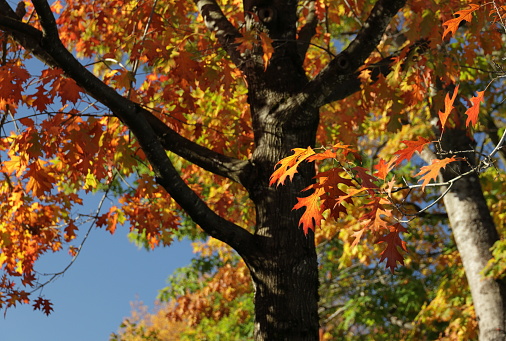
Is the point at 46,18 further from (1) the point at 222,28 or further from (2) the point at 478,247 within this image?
(2) the point at 478,247

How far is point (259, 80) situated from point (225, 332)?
37.5 ft

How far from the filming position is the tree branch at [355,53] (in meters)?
4.67

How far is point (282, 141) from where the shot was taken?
4914mm

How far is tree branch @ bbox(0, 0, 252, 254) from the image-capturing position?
13.4 ft

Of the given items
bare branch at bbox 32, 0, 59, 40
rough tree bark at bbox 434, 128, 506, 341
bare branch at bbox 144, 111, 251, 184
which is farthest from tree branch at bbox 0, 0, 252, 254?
rough tree bark at bbox 434, 128, 506, 341

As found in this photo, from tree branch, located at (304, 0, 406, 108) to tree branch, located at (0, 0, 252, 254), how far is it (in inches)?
52.4

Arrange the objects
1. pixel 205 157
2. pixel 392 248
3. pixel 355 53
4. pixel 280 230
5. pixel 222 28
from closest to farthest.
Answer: pixel 392 248
pixel 280 230
pixel 355 53
pixel 205 157
pixel 222 28

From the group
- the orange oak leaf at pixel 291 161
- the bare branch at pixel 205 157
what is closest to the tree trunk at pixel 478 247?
the bare branch at pixel 205 157

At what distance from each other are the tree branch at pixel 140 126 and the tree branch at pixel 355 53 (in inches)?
52.4

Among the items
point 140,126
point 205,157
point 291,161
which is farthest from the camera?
point 205,157

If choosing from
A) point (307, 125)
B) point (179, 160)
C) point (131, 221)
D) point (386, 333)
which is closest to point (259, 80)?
point (307, 125)

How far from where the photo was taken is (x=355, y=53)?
4.73 meters

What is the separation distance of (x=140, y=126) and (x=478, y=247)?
604cm

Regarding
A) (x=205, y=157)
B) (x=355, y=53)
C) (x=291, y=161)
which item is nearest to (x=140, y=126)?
(x=205, y=157)
